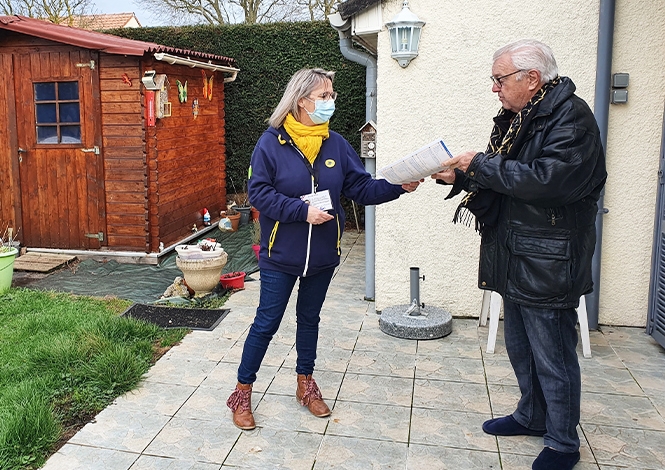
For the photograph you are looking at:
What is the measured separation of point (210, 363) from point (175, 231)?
3928mm

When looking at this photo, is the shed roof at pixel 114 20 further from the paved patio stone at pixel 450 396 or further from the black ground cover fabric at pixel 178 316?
the paved patio stone at pixel 450 396

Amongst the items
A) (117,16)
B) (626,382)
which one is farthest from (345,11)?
(117,16)

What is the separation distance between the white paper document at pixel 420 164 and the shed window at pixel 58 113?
5043mm

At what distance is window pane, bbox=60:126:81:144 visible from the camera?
707 cm

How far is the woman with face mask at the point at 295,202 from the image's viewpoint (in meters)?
3.01

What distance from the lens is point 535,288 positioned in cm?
268

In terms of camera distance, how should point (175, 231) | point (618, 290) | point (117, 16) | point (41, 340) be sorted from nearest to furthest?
point (41, 340) < point (618, 290) < point (175, 231) < point (117, 16)

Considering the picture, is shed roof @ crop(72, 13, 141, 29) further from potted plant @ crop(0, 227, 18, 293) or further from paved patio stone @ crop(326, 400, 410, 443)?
paved patio stone @ crop(326, 400, 410, 443)

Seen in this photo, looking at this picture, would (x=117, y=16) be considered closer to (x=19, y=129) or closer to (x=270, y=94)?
(x=270, y=94)

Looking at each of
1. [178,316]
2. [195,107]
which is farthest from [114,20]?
[178,316]

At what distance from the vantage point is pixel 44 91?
709 centimetres

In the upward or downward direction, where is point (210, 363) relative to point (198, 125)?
downward

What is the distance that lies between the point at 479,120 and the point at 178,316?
267 centimetres

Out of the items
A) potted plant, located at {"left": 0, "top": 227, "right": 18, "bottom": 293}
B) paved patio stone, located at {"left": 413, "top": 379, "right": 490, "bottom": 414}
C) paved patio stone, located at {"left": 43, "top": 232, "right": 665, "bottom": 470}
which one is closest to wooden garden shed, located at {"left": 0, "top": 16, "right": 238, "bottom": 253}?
potted plant, located at {"left": 0, "top": 227, "right": 18, "bottom": 293}
